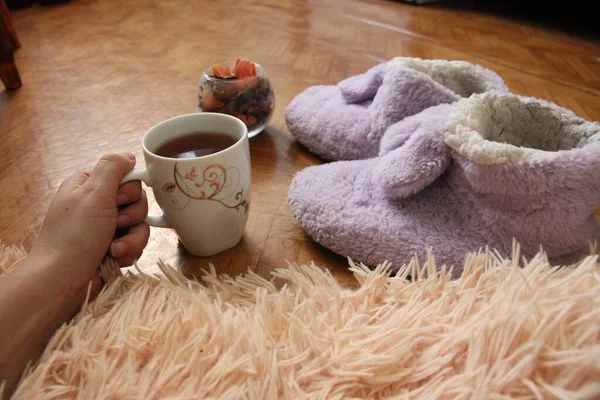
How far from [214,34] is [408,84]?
34.4 inches

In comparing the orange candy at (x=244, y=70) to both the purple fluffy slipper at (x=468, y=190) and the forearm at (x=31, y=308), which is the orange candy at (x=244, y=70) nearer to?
the purple fluffy slipper at (x=468, y=190)

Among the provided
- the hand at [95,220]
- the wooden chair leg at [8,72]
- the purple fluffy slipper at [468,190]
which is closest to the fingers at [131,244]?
the hand at [95,220]

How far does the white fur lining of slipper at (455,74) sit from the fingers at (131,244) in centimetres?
39

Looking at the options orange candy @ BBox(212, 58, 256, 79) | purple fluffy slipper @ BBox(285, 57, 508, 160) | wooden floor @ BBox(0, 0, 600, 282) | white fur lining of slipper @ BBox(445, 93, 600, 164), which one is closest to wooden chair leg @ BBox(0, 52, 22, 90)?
wooden floor @ BBox(0, 0, 600, 282)

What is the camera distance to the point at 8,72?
0.89 m

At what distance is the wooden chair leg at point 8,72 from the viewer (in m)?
0.89

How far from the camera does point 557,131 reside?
0.47 m

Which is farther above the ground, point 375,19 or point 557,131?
point 557,131

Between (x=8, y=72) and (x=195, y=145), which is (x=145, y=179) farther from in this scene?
(x=8, y=72)

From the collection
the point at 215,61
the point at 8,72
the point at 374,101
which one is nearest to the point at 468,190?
the point at 374,101

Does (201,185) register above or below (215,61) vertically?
above

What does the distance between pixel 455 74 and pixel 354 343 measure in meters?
0.46

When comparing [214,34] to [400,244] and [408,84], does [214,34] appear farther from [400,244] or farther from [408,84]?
[400,244]

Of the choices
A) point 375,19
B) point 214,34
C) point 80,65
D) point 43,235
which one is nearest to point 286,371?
point 43,235
